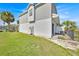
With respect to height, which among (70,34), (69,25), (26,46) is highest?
(69,25)

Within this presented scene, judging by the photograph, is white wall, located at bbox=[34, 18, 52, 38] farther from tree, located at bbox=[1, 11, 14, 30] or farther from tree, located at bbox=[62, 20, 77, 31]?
tree, located at bbox=[1, 11, 14, 30]

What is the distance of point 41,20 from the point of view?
2967mm

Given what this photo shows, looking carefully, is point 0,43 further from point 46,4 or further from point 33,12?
point 46,4

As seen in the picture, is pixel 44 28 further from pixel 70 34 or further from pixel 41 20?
pixel 70 34

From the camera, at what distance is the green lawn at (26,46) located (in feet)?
9.36

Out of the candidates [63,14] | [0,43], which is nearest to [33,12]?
[63,14]

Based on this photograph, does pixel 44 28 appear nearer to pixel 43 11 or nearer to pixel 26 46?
pixel 43 11

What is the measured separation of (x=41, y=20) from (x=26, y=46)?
1.40 ft

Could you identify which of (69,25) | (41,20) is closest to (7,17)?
(41,20)

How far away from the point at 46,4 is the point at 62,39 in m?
0.55

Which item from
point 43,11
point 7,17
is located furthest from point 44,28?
point 7,17

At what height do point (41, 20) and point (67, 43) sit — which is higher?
point (41, 20)

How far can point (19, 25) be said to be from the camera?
10.0 ft

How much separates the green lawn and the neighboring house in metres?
0.11
